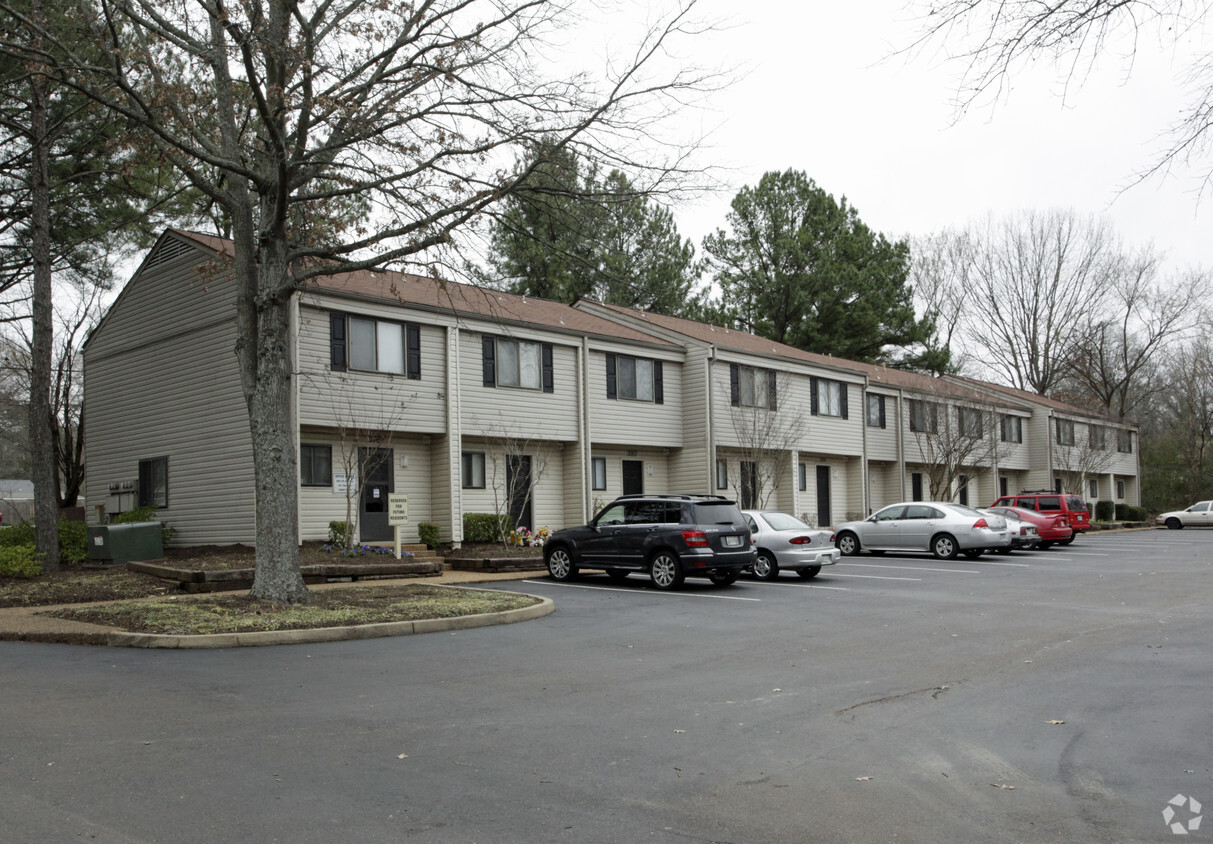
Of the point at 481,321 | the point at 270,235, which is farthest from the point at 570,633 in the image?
the point at 481,321

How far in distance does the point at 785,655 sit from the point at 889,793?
489cm

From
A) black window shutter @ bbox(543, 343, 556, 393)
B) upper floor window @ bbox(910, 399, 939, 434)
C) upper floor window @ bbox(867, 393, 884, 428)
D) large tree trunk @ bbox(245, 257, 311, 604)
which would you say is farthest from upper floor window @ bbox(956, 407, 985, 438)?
large tree trunk @ bbox(245, 257, 311, 604)

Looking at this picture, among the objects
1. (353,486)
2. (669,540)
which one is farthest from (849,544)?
(353,486)

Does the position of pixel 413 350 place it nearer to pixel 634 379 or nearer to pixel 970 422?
pixel 634 379

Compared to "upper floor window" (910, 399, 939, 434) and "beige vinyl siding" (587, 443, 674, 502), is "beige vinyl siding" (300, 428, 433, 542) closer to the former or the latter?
"beige vinyl siding" (587, 443, 674, 502)

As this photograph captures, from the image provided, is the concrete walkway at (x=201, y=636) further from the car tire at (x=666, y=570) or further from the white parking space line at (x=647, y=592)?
the car tire at (x=666, y=570)

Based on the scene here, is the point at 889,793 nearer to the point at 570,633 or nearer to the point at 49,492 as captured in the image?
the point at 570,633

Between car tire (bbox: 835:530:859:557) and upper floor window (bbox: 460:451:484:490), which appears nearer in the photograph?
upper floor window (bbox: 460:451:484:490)

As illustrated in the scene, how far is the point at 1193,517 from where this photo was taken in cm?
5088

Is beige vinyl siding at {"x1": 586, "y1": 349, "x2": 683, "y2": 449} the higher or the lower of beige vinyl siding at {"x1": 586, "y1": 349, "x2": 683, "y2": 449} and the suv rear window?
the higher

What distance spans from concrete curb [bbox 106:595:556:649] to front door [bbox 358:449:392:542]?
34.6 feet

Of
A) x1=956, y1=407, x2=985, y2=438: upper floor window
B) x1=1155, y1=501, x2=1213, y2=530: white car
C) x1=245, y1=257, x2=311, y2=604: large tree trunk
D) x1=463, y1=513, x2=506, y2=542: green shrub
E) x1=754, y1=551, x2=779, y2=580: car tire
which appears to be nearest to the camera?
x1=245, y1=257, x2=311, y2=604: large tree trunk

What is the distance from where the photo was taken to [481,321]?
2503cm

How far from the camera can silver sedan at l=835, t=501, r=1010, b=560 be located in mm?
24844
